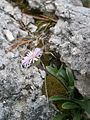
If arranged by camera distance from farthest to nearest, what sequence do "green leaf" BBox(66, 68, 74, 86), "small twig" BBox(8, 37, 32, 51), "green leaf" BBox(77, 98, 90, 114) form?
"small twig" BBox(8, 37, 32, 51) → "green leaf" BBox(66, 68, 74, 86) → "green leaf" BBox(77, 98, 90, 114)

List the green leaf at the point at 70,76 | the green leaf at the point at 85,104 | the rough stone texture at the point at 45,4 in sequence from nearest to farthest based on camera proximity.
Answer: the green leaf at the point at 85,104, the green leaf at the point at 70,76, the rough stone texture at the point at 45,4

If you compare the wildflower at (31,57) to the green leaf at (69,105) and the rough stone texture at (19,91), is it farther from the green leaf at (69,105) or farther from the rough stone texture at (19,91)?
the green leaf at (69,105)

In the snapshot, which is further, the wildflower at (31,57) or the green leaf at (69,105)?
the wildflower at (31,57)

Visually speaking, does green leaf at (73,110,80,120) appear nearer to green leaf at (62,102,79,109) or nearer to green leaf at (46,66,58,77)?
green leaf at (62,102,79,109)

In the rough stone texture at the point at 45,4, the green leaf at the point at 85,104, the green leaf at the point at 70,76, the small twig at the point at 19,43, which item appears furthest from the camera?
the rough stone texture at the point at 45,4

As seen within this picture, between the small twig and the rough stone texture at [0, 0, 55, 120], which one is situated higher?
the small twig

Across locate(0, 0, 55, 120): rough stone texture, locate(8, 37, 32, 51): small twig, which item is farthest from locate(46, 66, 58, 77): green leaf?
locate(8, 37, 32, 51): small twig

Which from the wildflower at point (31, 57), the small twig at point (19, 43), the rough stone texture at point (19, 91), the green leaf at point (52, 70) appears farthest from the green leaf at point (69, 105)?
the small twig at point (19, 43)

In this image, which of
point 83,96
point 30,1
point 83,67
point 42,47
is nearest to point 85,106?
point 83,96

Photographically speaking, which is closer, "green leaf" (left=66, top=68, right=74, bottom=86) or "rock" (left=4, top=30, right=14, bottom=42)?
"green leaf" (left=66, top=68, right=74, bottom=86)

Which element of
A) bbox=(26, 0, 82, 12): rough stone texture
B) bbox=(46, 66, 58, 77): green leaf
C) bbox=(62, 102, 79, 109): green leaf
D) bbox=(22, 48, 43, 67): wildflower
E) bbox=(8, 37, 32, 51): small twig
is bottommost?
bbox=(62, 102, 79, 109): green leaf
